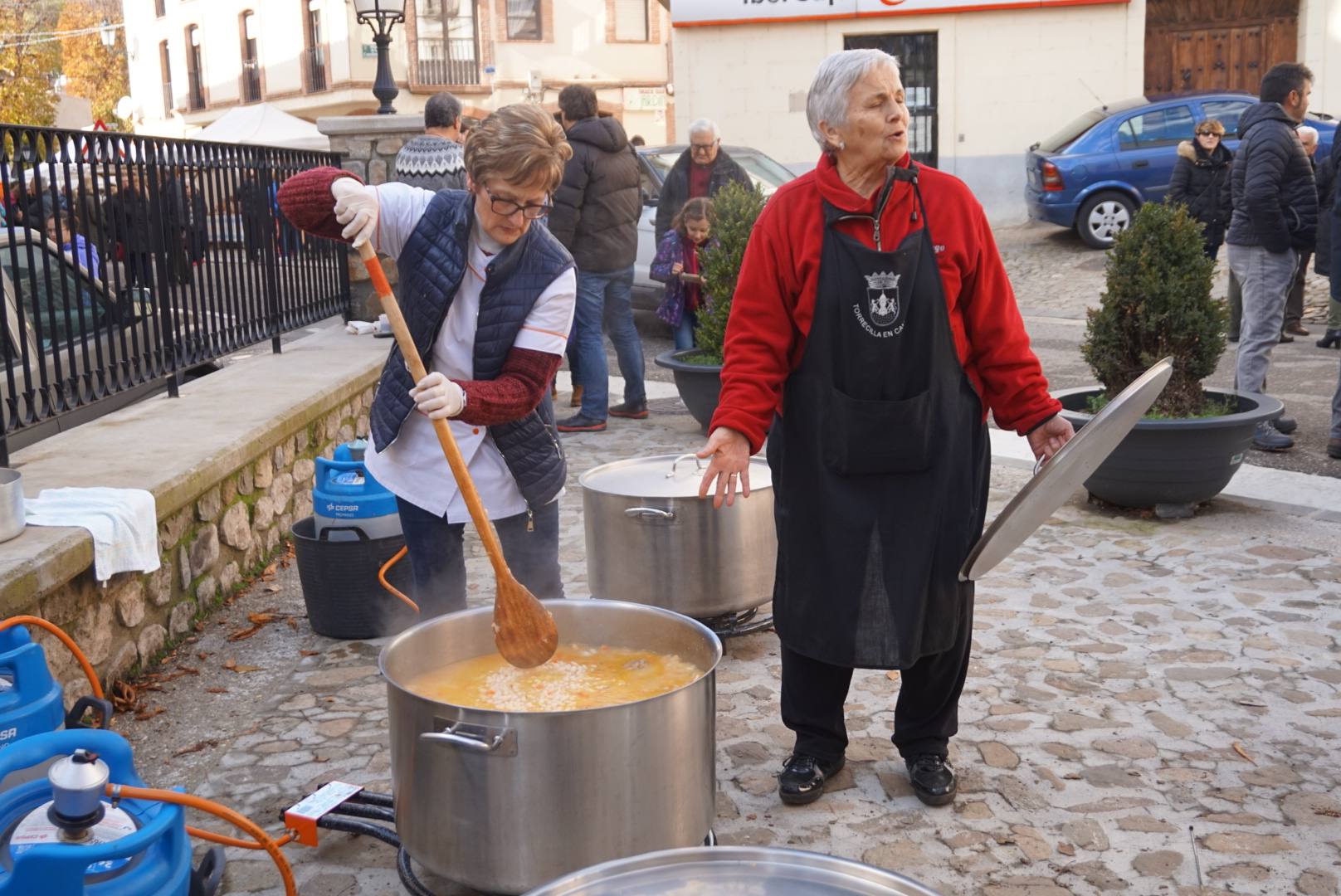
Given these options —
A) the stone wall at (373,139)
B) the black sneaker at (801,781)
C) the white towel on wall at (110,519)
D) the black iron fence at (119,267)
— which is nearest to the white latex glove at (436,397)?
the black sneaker at (801,781)

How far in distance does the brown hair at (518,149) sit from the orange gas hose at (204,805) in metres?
1.55

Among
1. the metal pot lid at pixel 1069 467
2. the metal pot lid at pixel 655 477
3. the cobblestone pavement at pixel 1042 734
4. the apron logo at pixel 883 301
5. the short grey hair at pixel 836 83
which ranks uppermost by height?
the short grey hair at pixel 836 83

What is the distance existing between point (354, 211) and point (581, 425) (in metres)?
5.33

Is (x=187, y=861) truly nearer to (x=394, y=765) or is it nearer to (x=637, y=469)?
(x=394, y=765)

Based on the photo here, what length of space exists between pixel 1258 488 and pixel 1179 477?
731 mm

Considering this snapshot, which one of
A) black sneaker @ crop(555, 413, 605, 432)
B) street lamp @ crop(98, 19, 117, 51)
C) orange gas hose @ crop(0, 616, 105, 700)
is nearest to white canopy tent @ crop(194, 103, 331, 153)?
black sneaker @ crop(555, 413, 605, 432)

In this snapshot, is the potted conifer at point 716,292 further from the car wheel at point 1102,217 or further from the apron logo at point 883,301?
the car wheel at point 1102,217

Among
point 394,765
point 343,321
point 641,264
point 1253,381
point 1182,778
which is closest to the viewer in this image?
point 394,765

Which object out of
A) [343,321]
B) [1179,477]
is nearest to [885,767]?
[1179,477]

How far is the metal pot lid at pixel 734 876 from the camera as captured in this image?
1800 mm

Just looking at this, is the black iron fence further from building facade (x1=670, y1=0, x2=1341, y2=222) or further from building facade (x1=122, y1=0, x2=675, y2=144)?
building facade (x1=122, y1=0, x2=675, y2=144)

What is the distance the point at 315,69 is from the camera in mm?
36750

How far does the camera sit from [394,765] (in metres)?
2.92

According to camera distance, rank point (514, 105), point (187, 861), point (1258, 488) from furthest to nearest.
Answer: point (1258, 488) < point (514, 105) < point (187, 861)
